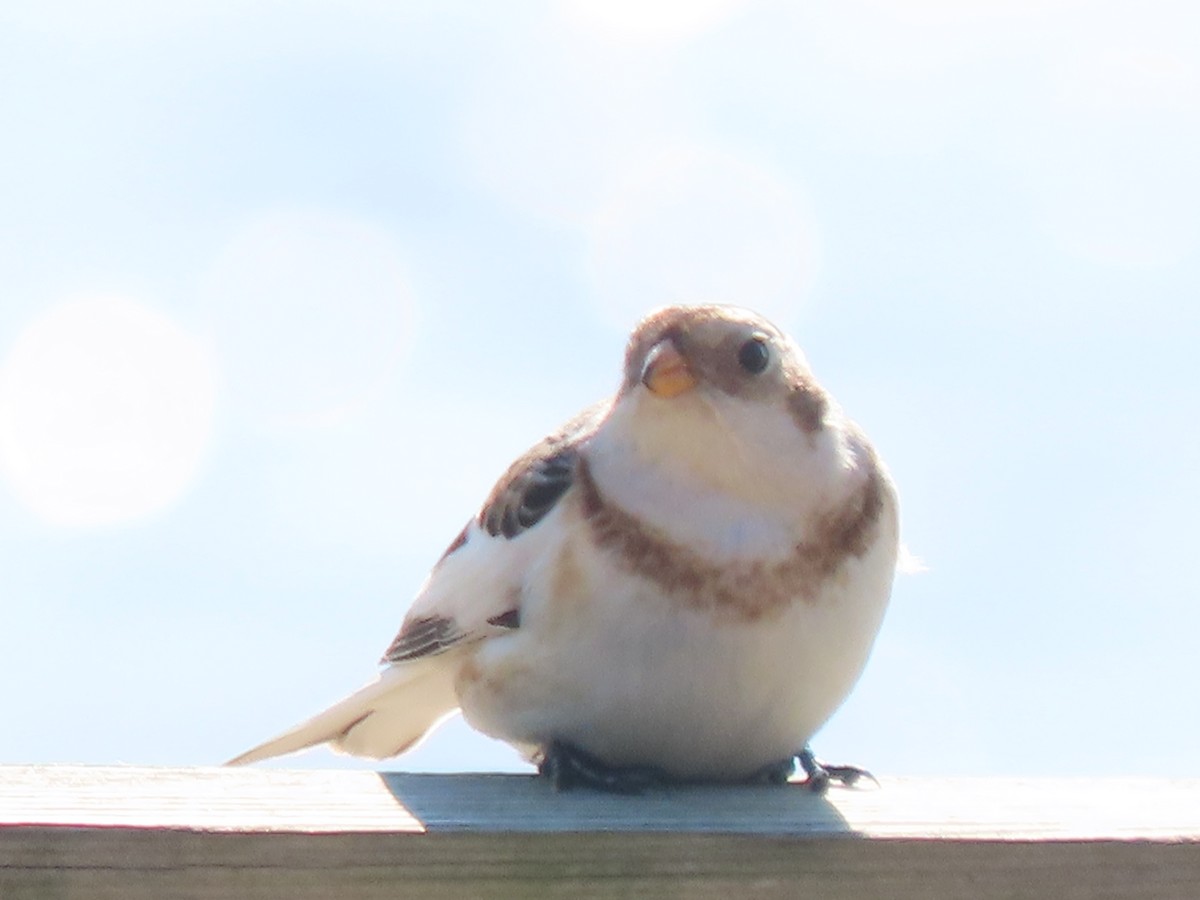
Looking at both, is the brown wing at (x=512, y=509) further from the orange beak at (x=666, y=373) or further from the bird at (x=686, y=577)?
the orange beak at (x=666, y=373)

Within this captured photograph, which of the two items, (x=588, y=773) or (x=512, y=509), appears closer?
(x=588, y=773)

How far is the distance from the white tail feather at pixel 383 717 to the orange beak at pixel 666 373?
0.71m

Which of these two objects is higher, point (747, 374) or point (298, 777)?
point (747, 374)

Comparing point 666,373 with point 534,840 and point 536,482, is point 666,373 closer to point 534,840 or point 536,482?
point 536,482

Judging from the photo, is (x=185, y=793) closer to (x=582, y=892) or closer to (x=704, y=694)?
(x=582, y=892)

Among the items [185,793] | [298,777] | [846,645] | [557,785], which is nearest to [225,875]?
[185,793]

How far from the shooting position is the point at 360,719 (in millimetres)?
3076

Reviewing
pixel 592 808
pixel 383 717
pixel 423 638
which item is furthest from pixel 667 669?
pixel 383 717

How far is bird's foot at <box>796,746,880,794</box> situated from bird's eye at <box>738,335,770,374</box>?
25.7 inches

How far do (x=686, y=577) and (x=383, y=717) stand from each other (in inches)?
36.2

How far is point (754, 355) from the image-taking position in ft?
8.62

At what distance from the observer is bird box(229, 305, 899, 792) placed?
2.44 meters

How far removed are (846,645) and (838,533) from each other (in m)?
0.18

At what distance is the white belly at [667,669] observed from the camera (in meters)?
2.43
